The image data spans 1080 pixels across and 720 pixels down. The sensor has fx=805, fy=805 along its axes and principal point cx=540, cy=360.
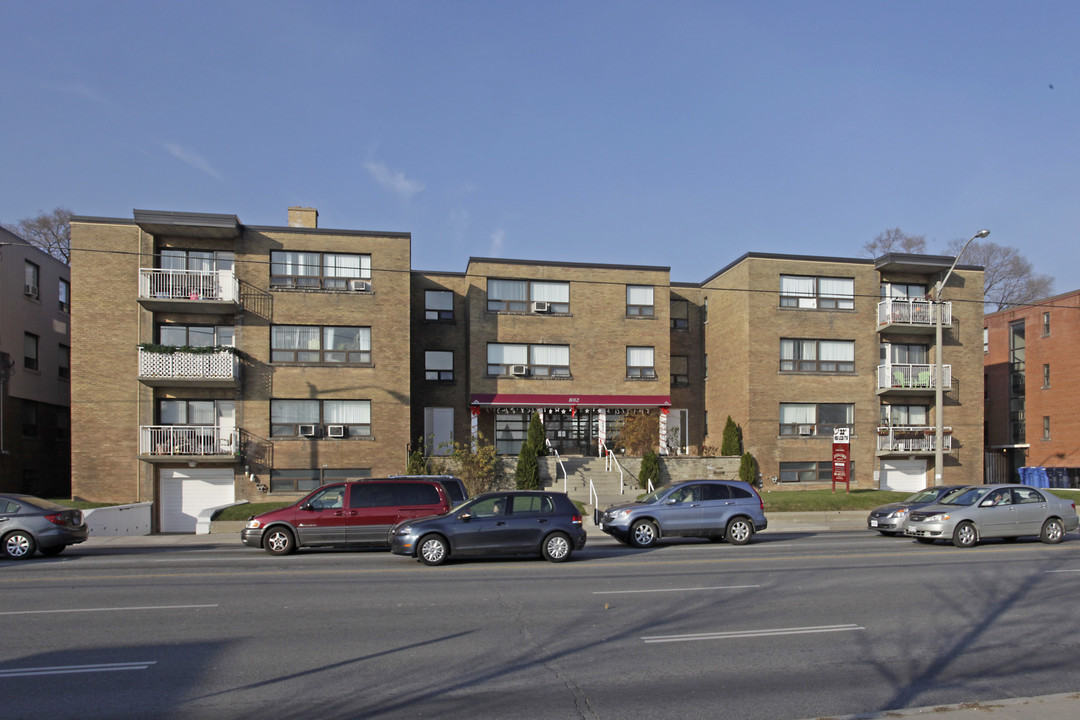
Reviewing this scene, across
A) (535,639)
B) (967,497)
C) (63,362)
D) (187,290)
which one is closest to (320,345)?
(187,290)

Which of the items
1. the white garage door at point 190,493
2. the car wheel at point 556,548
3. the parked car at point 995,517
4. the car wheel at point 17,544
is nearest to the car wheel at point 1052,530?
the parked car at point 995,517

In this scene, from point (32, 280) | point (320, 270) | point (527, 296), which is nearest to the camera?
point (320, 270)

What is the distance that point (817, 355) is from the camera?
35219 millimetres

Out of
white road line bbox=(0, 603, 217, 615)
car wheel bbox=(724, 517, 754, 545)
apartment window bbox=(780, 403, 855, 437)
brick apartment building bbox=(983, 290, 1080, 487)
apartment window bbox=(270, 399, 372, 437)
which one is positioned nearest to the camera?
white road line bbox=(0, 603, 217, 615)

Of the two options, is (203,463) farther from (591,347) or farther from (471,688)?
(471,688)

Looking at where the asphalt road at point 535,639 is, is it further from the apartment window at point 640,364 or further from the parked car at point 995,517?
the apartment window at point 640,364

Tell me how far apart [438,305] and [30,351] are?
656 inches

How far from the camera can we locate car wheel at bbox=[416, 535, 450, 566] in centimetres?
1545

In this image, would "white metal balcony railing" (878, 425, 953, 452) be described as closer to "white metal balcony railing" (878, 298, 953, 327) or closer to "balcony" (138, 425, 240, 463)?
"white metal balcony railing" (878, 298, 953, 327)

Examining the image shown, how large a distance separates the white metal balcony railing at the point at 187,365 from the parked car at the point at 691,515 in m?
16.0

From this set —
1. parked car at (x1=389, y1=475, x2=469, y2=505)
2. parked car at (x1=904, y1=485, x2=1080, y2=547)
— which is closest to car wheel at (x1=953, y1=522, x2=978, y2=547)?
parked car at (x1=904, y1=485, x2=1080, y2=547)

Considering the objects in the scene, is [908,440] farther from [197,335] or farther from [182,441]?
[197,335]

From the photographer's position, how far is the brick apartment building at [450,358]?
94.6ft

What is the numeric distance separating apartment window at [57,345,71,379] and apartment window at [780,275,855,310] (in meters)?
31.7
